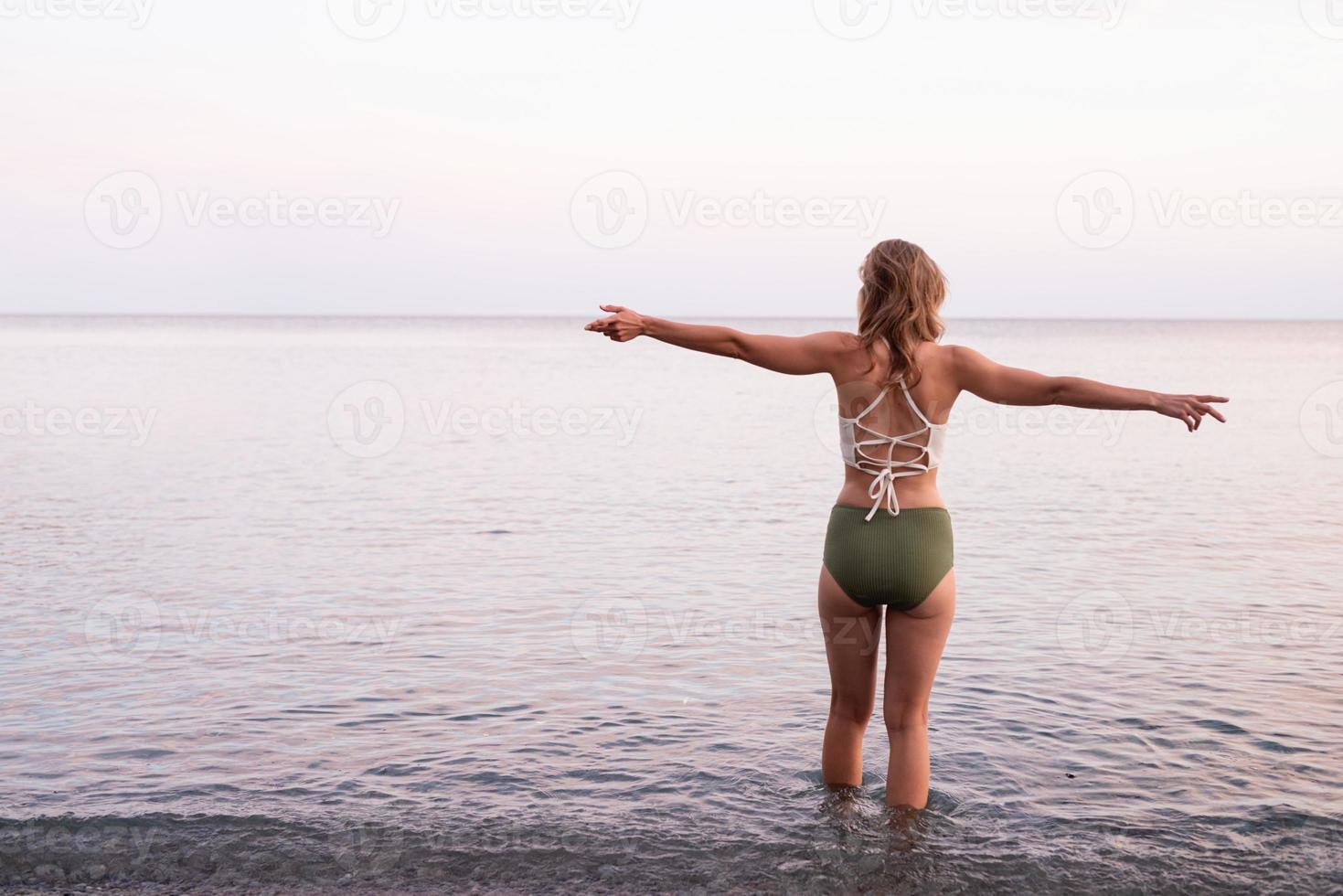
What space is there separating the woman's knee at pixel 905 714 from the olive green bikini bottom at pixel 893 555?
50 cm

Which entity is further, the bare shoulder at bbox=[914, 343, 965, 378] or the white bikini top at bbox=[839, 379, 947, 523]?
the white bikini top at bbox=[839, 379, 947, 523]

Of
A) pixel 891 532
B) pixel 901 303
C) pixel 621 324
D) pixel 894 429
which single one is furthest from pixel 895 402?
pixel 621 324

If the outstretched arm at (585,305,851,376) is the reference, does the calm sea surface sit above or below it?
below

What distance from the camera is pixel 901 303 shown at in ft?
16.4

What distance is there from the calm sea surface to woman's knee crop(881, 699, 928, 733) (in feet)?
1.68

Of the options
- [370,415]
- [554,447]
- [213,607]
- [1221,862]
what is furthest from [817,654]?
[370,415]

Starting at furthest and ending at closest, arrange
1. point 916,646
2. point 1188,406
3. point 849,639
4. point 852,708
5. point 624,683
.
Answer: point 624,683, point 852,708, point 849,639, point 916,646, point 1188,406

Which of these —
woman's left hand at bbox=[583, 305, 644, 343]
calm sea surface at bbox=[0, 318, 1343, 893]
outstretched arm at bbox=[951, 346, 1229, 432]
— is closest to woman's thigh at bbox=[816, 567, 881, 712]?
calm sea surface at bbox=[0, 318, 1343, 893]

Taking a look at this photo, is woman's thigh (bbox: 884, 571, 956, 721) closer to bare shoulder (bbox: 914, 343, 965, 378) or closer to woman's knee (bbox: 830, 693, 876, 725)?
woman's knee (bbox: 830, 693, 876, 725)

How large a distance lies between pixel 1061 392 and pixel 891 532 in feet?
3.09

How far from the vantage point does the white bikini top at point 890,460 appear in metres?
5.18

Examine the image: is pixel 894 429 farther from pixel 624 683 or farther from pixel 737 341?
pixel 624 683

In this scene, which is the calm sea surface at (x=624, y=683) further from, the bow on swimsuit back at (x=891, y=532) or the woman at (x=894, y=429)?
the bow on swimsuit back at (x=891, y=532)

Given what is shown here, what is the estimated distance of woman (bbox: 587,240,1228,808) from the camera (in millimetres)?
4945
